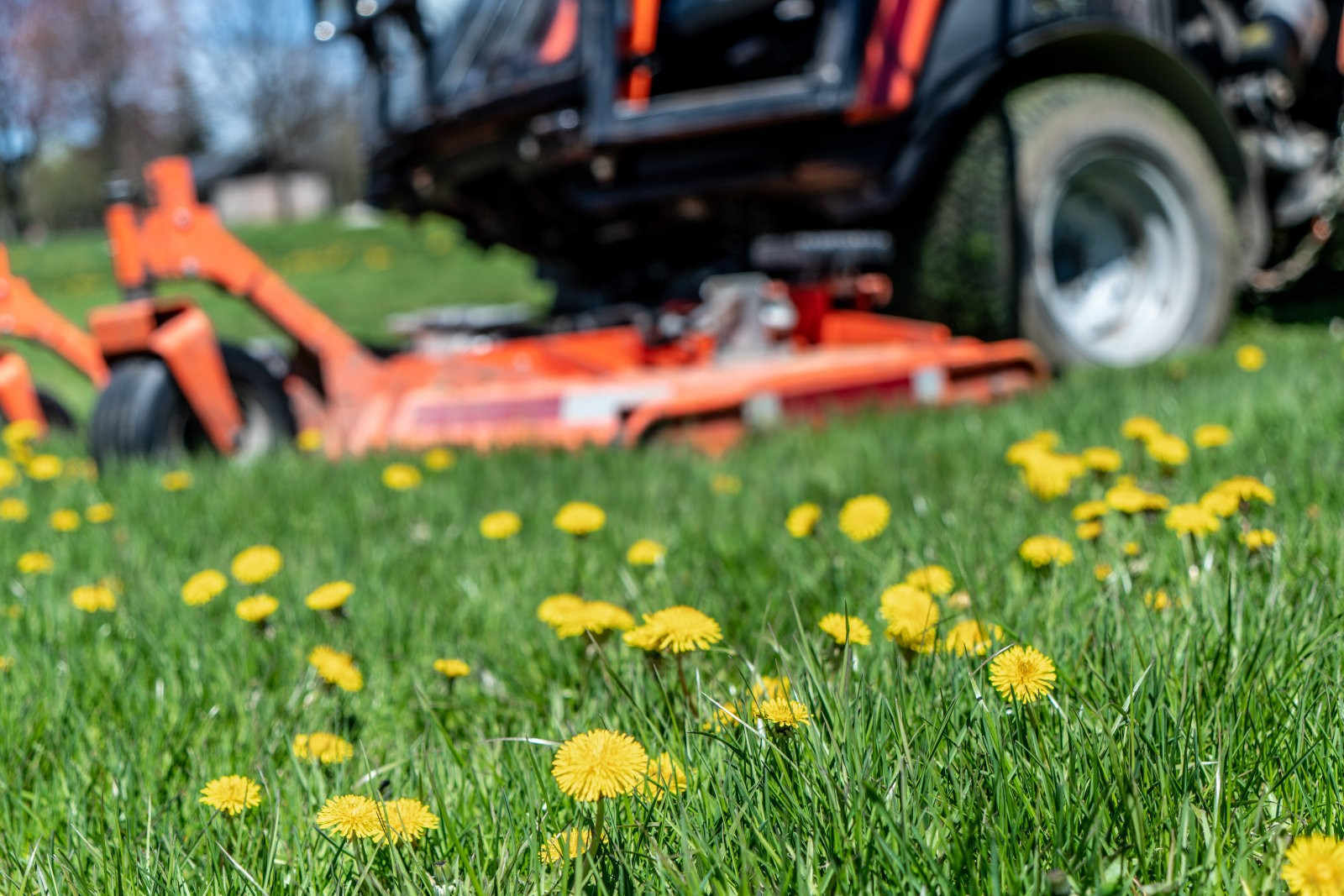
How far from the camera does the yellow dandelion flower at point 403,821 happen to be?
0.89 metres

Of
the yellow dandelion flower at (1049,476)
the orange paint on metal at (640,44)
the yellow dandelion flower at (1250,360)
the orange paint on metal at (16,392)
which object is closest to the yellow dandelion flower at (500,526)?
the yellow dandelion flower at (1049,476)

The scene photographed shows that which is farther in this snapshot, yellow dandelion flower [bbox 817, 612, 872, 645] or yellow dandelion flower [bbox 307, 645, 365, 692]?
yellow dandelion flower [bbox 307, 645, 365, 692]

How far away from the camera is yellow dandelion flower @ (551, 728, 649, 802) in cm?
82

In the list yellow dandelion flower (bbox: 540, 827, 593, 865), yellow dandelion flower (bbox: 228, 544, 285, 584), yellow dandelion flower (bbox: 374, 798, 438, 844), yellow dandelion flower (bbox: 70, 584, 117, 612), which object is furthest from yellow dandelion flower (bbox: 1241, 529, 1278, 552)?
yellow dandelion flower (bbox: 70, 584, 117, 612)

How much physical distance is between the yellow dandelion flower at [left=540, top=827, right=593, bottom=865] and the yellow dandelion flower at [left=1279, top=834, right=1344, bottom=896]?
472mm

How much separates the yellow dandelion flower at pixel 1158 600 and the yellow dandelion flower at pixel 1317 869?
627 mm

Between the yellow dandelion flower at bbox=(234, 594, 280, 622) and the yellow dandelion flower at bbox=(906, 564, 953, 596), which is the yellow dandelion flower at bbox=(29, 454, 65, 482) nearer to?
the yellow dandelion flower at bbox=(234, 594, 280, 622)

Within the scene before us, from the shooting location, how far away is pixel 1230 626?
117 cm

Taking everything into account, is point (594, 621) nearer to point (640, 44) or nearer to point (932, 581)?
point (932, 581)

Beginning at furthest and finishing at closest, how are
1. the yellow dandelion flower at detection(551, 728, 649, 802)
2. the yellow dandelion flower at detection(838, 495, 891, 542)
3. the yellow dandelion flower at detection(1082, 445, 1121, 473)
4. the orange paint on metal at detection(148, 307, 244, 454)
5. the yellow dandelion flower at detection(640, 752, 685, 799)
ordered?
the orange paint on metal at detection(148, 307, 244, 454)
the yellow dandelion flower at detection(1082, 445, 1121, 473)
the yellow dandelion flower at detection(838, 495, 891, 542)
the yellow dandelion flower at detection(640, 752, 685, 799)
the yellow dandelion flower at detection(551, 728, 649, 802)

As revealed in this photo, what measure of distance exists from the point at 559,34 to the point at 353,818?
393 centimetres

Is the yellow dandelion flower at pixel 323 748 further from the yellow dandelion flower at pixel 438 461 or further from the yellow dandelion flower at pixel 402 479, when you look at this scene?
the yellow dandelion flower at pixel 438 461

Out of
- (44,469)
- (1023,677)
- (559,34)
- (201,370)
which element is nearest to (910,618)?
(1023,677)

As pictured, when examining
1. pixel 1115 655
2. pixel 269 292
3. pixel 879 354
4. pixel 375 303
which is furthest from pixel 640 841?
pixel 375 303
